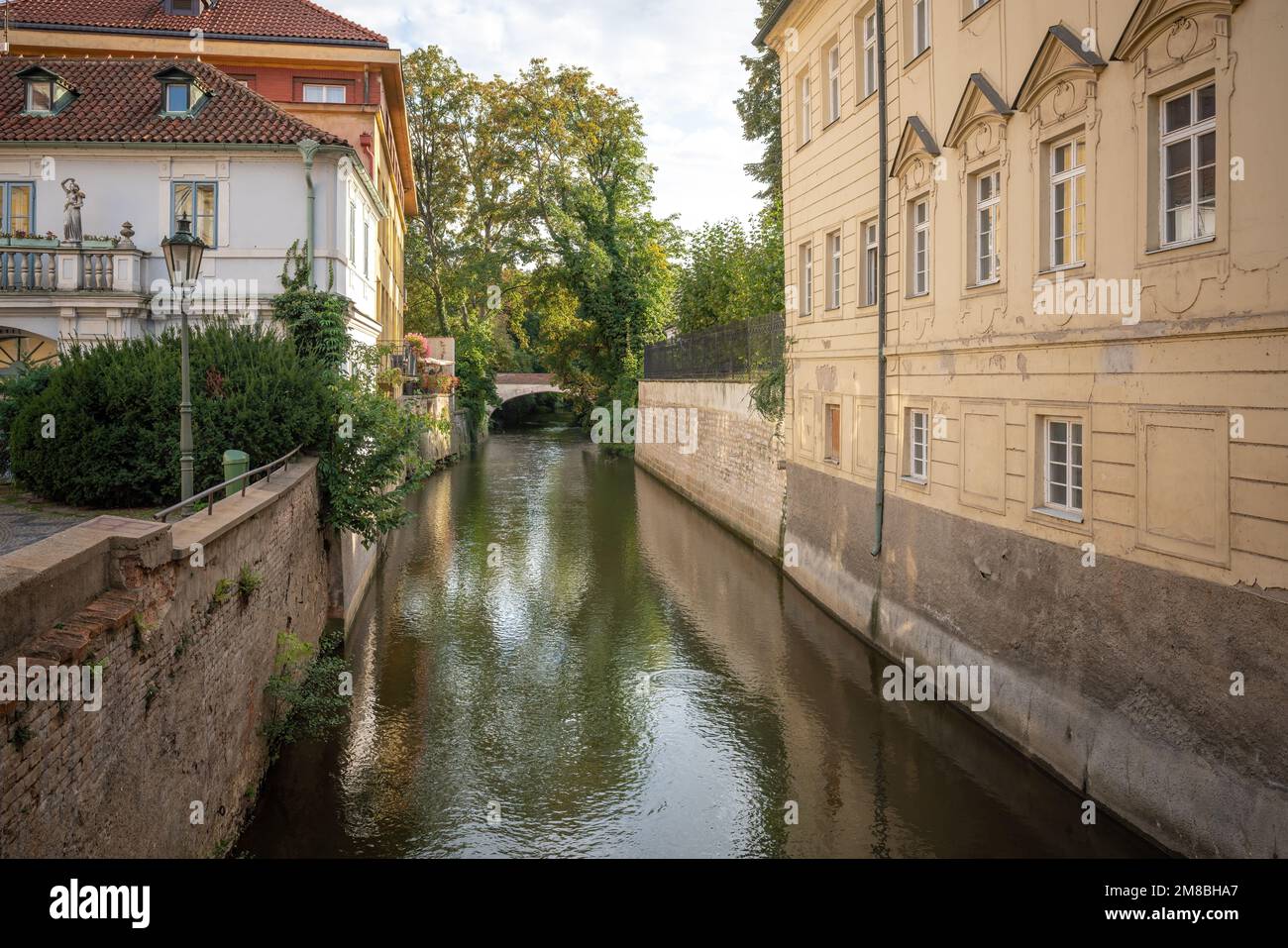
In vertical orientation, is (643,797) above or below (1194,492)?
below

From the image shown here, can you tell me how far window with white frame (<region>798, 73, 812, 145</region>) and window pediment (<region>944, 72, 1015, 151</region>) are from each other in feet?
20.8

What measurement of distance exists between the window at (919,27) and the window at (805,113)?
4501 millimetres

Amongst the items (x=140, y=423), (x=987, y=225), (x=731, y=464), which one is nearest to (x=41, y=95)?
(x=140, y=423)

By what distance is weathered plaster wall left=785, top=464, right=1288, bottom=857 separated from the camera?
7.23 metres

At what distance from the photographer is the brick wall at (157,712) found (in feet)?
16.5

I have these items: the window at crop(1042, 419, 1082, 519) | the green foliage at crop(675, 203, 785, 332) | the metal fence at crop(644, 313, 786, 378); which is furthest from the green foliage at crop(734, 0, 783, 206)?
the window at crop(1042, 419, 1082, 519)

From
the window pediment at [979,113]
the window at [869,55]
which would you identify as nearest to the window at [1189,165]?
the window pediment at [979,113]

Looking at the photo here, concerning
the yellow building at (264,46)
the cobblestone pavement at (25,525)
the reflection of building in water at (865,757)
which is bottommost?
the reflection of building in water at (865,757)

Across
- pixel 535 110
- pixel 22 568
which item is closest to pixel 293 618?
pixel 22 568

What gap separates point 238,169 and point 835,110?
35.0 feet

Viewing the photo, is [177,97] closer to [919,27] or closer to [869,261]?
[869,261]

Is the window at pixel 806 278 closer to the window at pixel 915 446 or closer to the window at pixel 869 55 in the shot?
the window at pixel 869 55
